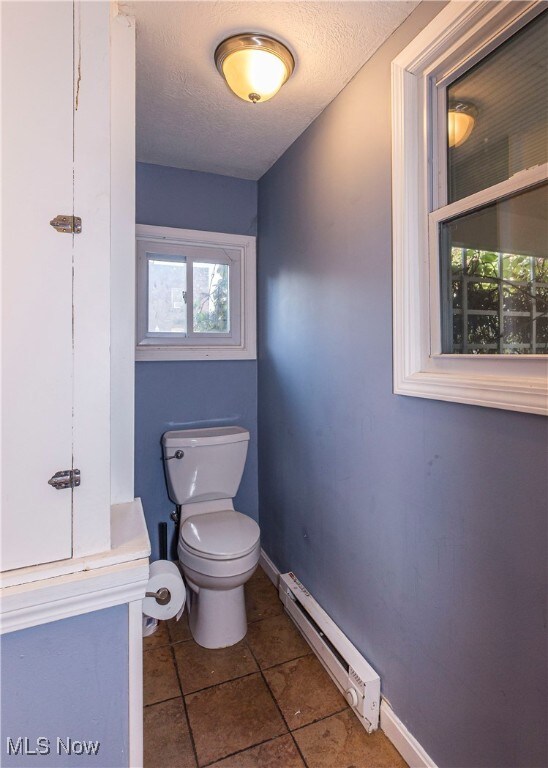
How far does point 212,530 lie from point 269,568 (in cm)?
68

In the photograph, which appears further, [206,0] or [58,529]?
[206,0]

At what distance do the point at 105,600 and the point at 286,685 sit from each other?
1046 millimetres

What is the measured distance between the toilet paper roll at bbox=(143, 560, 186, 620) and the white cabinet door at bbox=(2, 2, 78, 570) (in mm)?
383

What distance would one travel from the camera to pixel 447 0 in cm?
106

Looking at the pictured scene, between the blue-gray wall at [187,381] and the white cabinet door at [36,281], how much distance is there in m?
1.34

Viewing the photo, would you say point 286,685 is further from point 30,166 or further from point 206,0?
point 206,0

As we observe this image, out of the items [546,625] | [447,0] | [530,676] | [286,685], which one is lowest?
[286,685]

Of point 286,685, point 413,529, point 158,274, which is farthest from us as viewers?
point 158,274

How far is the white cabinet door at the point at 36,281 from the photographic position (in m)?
0.79

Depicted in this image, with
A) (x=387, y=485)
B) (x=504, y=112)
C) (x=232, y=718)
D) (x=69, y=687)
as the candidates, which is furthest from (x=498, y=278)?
(x=232, y=718)

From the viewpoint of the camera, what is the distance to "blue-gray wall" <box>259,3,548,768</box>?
91cm

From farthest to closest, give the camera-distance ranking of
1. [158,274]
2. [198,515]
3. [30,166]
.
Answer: [158,274] → [198,515] → [30,166]

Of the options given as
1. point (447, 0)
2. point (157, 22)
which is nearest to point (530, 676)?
point (447, 0)

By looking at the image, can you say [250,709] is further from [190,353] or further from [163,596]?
[190,353]
